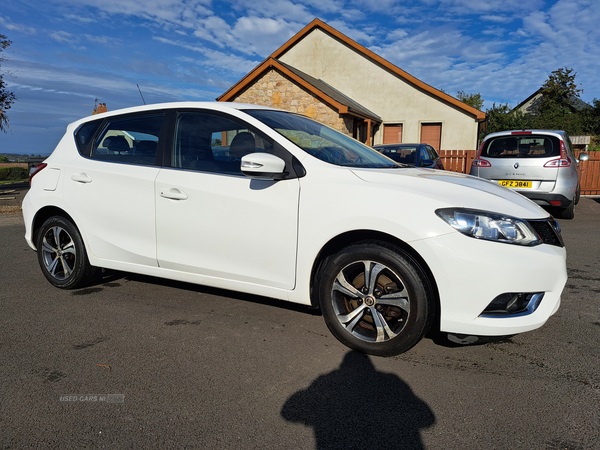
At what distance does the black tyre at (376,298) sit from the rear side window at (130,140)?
1.93 meters

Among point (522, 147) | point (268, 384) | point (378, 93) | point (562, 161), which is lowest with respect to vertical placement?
point (268, 384)

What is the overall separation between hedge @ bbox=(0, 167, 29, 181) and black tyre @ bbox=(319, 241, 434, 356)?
4062cm

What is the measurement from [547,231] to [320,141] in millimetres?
1774

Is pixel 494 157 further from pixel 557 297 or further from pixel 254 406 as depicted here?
pixel 254 406

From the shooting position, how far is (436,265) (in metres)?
2.56

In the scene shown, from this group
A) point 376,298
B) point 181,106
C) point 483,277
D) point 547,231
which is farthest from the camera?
point 181,106

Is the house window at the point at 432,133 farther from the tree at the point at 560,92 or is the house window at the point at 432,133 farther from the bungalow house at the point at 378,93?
the tree at the point at 560,92

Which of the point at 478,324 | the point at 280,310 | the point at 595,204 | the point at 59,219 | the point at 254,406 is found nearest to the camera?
the point at 254,406

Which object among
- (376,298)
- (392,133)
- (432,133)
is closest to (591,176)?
(432,133)

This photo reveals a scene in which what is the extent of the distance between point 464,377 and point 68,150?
4036mm

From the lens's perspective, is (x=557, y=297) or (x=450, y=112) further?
(x=450, y=112)

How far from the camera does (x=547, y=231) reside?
8.87ft

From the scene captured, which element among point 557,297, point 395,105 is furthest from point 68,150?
point 395,105

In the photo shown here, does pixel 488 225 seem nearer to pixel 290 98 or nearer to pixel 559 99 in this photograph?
pixel 290 98
